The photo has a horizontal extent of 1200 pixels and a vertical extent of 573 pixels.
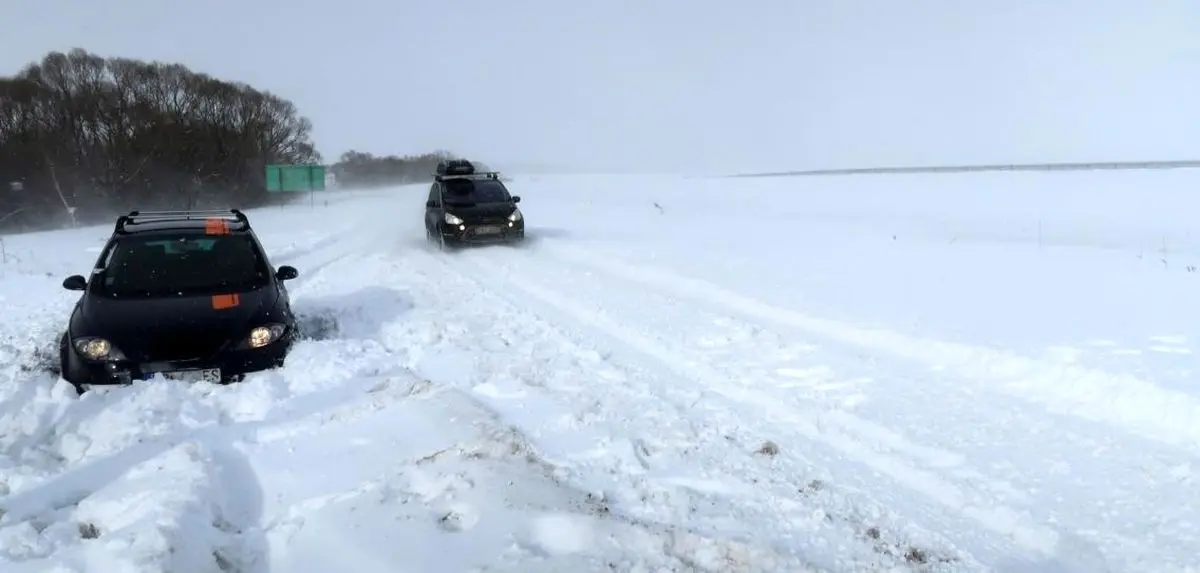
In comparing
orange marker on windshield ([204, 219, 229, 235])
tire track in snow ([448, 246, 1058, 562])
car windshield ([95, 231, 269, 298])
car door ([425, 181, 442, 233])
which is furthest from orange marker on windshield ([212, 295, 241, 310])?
car door ([425, 181, 442, 233])

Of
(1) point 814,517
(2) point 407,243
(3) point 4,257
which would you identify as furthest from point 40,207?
(1) point 814,517

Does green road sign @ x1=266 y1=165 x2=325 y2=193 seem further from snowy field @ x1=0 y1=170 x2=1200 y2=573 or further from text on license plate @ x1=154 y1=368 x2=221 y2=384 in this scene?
text on license plate @ x1=154 y1=368 x2=221 y2=384

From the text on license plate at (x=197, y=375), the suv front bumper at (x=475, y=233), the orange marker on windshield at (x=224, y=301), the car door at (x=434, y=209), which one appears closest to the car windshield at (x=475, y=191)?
the car door at (x=434, y=209)

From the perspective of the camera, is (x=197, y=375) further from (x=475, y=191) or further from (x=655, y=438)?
(x=475, y=191)

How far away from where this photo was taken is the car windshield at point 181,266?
279 inches

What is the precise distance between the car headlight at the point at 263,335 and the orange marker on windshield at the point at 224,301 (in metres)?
0.31

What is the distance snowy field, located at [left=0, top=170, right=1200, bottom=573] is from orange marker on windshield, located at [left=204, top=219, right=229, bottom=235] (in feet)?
4.55

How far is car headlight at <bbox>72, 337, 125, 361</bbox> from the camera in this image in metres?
6.23

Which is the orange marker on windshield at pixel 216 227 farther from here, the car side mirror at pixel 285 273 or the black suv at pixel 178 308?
the car side mirror at pixel 285 273

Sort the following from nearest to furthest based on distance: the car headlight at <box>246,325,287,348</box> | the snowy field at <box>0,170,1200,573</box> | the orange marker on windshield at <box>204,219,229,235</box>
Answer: the snowy field at <box>0,170,1200,573</box> < the car headlight at <box>246,325,287,348</box> < the orange marker on windshield at <box>204,219,229,235</box>

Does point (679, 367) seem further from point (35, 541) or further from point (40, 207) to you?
point (40, 207)

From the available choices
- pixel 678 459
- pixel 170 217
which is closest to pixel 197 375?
pixel 170 217

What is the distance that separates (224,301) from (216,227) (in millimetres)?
1237

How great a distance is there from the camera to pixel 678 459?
5297 millimetres
